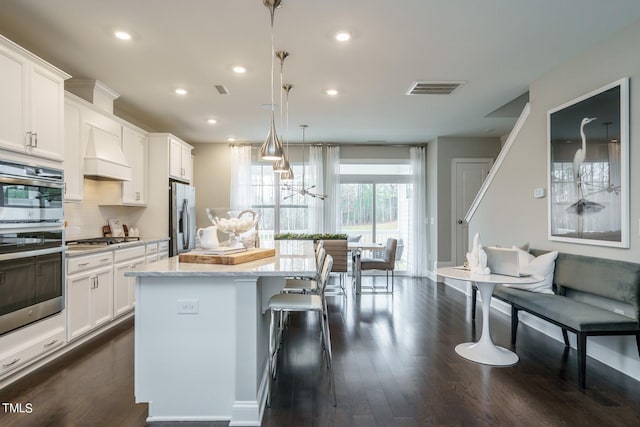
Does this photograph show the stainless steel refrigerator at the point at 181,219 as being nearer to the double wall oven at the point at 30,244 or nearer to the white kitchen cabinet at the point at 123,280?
the white kitchen cabinet at the point at 123,280

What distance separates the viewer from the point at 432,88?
4.09m

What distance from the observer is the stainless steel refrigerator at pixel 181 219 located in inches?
206

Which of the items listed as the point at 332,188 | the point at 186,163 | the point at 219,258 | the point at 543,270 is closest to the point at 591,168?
the point at 543,270

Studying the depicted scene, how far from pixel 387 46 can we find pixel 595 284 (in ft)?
8.83

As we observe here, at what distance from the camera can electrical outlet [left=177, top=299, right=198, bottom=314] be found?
6.90 ft

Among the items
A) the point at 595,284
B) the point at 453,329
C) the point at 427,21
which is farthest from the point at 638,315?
the point at 427,21

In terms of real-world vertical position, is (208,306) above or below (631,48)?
below

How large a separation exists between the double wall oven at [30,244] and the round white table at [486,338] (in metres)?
3.32

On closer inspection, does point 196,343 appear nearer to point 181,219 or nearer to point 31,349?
point 31,349

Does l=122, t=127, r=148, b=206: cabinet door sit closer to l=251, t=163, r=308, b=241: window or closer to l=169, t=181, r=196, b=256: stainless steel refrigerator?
l=169, t=181, r=196, b=256: stainless steel refrigerator

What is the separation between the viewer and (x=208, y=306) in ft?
6.96

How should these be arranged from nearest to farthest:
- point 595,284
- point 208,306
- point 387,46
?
point 208,306 → point 595,284 → point 387,46

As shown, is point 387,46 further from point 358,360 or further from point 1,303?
point 1,303

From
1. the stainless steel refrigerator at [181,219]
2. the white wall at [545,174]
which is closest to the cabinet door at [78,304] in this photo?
the stainless steel refrigerator at [181,219]
